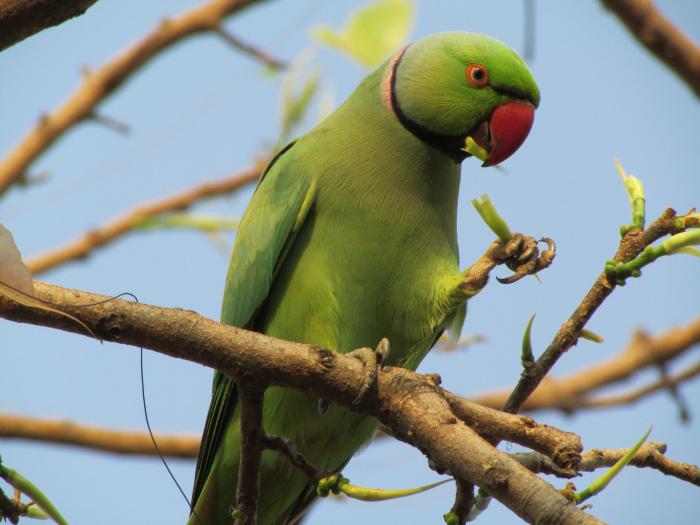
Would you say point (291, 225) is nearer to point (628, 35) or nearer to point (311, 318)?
point (311, 318)

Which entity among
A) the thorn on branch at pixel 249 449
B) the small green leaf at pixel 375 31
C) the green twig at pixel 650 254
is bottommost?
the thorn on branch at pixel 249 449

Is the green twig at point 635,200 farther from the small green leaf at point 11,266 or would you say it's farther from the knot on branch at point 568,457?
the small green leaf at point 11,266

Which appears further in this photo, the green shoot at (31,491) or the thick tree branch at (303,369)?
the green shoot at (31,491)

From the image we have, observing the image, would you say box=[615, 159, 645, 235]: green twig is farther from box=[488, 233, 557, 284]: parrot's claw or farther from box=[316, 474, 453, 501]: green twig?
box=[316, 474, 453, 501]: green twig

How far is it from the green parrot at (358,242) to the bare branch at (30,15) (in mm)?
1078

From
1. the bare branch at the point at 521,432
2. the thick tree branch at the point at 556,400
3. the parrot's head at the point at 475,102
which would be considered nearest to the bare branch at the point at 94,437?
the thick tree branch at the point at 556,400

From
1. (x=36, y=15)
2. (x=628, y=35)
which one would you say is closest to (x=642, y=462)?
(x=36, y=15)

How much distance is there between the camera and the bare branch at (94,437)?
3.93 m

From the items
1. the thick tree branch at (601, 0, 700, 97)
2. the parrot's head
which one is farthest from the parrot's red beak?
the thick tree branch at (601, 0, 700, 97)

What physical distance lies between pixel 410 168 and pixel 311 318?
623mm

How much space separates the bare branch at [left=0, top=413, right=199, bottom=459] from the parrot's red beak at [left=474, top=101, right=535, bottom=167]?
2.06 metres

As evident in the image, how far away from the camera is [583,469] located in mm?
1744

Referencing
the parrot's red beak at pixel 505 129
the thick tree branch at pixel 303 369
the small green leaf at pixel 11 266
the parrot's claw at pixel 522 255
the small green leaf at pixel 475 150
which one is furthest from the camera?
the parrot's red beak at pixel 505 129

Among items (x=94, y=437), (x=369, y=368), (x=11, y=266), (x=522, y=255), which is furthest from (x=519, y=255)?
(x=94, y=437)
